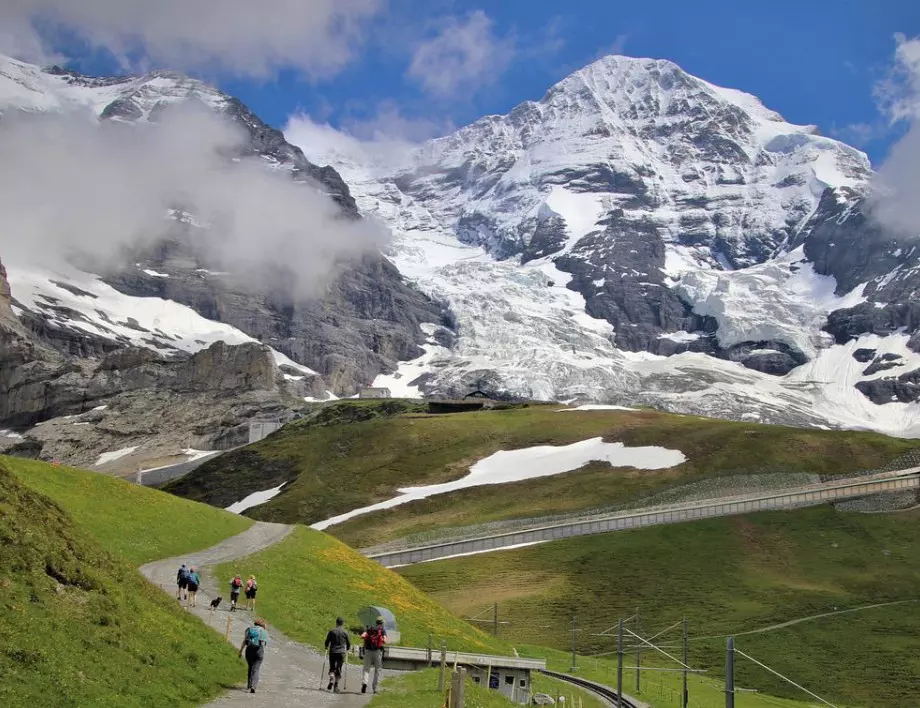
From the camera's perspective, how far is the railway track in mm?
57500

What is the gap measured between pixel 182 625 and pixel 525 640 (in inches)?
2287

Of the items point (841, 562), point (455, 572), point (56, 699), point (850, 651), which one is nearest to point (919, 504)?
point (841, 562)

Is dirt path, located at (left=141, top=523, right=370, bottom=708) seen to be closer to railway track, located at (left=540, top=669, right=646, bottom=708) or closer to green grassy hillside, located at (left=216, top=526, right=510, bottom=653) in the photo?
green grassy hillside, located at (left=216, top=526, right=510, bottom=653)

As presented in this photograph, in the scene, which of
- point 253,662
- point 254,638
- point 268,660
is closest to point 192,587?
point 268,660

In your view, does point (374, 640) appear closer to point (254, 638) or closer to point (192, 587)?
point (254, 638)

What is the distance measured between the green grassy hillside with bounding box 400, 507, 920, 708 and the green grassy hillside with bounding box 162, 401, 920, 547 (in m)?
16.1

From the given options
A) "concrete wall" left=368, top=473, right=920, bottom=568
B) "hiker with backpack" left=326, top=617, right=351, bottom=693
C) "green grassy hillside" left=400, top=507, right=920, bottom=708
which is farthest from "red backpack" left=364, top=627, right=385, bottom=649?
"concrete wall" left=368, top=473, right=920, bottom=568

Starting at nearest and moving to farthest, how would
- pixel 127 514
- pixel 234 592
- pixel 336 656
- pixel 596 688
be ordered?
pixel 336 656, pixel 234 592, pixel 127 514, pixel 596 688

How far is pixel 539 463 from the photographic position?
149000mm

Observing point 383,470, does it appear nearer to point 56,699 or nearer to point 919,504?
point 919,504

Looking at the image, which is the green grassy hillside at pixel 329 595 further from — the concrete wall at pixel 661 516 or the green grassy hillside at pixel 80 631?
the concrete wall at pixel 661 516

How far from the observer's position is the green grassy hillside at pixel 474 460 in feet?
429

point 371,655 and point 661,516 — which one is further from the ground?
point 661,516

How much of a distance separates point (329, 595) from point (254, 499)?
372 ft
